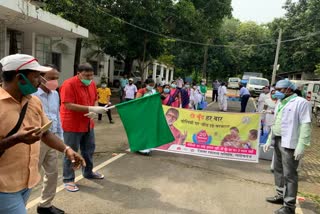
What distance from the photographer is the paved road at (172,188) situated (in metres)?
4.39

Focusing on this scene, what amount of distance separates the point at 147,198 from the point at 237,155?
119 inches

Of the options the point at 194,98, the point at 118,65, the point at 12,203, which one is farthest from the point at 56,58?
the point at 12,203

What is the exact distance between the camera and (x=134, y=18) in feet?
61.0

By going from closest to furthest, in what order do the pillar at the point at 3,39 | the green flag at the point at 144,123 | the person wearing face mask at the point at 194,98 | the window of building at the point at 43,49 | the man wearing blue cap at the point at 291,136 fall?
the man wearing blue cap at the point at 291,136, the green flag at the point at 144,123, the pillar at the point at 3,39, the person wearing face mask at the point at 194,98, the window of building at the point at 43,49

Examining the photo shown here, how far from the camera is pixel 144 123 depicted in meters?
5.61

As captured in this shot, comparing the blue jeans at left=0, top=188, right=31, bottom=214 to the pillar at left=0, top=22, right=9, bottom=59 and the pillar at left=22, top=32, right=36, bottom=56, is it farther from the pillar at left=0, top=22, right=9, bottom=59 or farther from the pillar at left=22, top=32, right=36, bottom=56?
the pillar at left=22, top=32, right=36, bottom=56

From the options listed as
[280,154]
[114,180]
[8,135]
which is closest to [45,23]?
[114,180]

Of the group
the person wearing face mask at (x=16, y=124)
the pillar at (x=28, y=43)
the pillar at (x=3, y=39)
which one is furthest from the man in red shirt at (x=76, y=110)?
the pillar at (x=28, y=43)

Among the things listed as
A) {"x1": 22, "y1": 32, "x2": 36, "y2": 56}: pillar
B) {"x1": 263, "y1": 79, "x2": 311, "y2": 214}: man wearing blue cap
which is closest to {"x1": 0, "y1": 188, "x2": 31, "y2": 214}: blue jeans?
{"x1": 263, "y1": 79, "x2": 311, "y2": 214}: man wearing blue cap

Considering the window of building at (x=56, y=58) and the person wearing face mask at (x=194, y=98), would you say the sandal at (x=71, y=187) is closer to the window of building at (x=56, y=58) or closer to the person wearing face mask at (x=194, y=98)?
the person wearing face mask at (x=194, y=98)

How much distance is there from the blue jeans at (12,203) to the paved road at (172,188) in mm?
1915

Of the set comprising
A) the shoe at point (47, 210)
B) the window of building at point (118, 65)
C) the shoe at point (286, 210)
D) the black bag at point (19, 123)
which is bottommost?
the shoe at point (47, 210)

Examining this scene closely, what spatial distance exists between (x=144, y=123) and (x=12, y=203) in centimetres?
351

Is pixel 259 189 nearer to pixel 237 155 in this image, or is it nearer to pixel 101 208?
pixel 237 155
